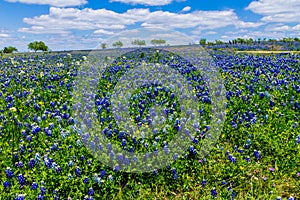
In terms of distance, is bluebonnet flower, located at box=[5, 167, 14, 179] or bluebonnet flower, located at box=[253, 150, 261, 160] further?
bluebonnet flower, located at box=[253, 150, 261, 160]

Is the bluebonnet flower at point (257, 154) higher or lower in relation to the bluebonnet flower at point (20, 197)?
higher

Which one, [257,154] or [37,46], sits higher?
[37,46]

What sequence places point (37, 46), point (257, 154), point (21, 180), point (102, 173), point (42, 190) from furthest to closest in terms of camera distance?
point (37, 46) < point (257, 154) < point (102, 173) < point (21, 180) < point (42, 190)

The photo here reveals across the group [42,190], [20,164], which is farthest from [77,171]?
[20,164]

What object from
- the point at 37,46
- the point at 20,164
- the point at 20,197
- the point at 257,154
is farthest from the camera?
the point at 37,46

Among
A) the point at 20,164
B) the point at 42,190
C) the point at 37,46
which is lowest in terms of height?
the point at 42,190

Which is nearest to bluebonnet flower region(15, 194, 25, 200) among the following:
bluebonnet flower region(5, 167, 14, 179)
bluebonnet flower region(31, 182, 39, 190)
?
bluebonnet flower region(31, 182, 39, 190)

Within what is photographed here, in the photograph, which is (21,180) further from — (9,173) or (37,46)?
(37,46)

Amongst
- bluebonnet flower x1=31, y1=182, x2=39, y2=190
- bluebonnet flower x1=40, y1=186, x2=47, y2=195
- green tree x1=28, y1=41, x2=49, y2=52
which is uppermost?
green tree x1=28, y1=41, x2=49, y2=52

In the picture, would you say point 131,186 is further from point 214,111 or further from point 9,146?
point 214,111

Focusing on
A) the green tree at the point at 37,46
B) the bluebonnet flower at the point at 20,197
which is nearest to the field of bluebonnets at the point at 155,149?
the bluebonnet flower at the point at 20,197

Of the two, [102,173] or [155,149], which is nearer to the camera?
[102,173]

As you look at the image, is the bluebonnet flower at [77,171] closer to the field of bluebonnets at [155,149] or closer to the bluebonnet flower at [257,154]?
the field of bluebonnets at [155,149]

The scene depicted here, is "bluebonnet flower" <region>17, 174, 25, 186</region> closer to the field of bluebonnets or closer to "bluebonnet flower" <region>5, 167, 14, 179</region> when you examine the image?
the field of bluebonnets
